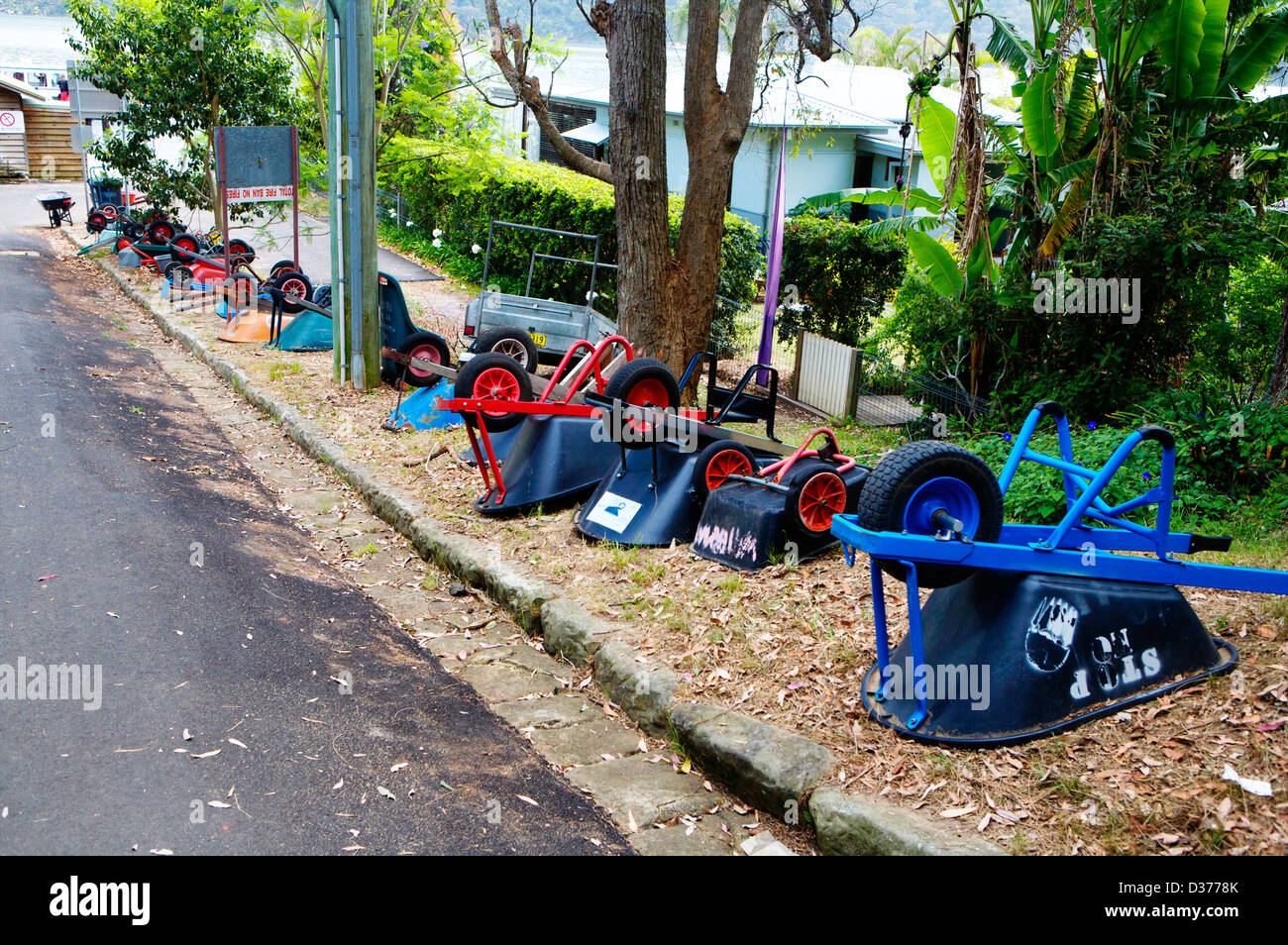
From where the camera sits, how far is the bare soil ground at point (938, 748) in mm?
3979

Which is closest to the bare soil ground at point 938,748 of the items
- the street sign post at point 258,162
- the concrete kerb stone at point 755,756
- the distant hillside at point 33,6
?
the concrete kerb stone at point 755,756

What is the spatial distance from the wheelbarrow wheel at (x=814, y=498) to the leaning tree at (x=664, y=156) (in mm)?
4231

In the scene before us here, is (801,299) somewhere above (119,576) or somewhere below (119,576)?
above

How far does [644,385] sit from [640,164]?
9.95 ft

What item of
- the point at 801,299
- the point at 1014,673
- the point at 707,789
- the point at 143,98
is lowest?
the point at 707,789

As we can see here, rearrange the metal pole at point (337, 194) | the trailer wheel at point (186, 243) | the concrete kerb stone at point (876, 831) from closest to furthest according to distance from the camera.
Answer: the concrete kerb stone at point (876, 831), the metal pole at point (337, 194), the trailer wheel at point (186, 243)

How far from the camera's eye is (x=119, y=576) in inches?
258

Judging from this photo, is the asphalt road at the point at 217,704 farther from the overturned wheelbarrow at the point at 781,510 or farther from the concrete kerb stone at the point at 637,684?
the overturned wheelbarrow at the point at 781,510

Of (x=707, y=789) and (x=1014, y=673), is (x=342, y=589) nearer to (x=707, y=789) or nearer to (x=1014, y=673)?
(x=707, y=789)

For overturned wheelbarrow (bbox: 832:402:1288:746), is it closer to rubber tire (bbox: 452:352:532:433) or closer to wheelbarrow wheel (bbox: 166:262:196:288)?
rubber tire (bbox: 452:352:532:433)

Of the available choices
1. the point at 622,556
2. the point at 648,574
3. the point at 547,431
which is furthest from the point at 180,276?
the point at 648,574
